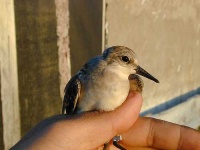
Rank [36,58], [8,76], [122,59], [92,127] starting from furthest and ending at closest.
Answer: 1. [36,58]
2. [8,76]
3. [122,59]
4. [92,127]

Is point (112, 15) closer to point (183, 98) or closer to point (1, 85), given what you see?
point (1, 85)

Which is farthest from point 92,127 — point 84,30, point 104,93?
point 84,30

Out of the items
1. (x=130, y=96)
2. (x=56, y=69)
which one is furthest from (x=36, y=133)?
(x=56, y=69)

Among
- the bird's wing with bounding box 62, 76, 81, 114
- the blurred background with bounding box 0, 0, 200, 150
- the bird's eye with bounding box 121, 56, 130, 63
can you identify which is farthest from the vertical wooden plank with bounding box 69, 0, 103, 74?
the bird's wing with bounding box 62, 76, 81, 114

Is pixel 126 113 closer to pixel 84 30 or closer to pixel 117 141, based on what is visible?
pixel 117 141

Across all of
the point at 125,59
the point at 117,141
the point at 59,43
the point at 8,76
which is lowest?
the point at 117,141

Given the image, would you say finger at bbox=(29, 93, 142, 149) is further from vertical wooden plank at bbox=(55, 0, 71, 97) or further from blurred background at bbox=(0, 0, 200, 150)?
vertical wooden plank at bbox=(55, 0, 71, 97)
